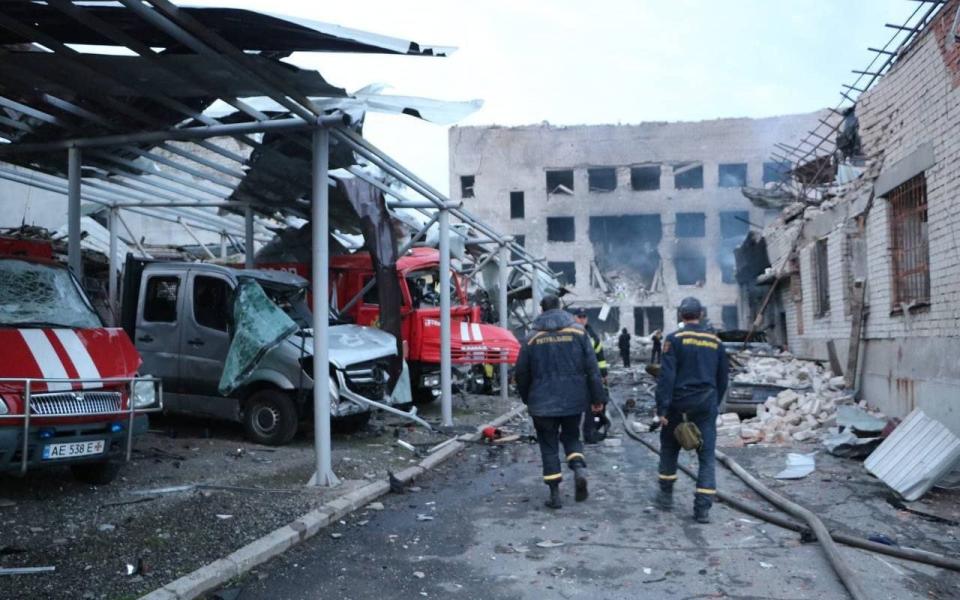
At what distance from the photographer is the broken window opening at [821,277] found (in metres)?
15.9

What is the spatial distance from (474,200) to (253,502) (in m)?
43.2

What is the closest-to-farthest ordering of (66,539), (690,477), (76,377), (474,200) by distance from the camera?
(66,539)
(76,377)
(690,477)
(474,200)

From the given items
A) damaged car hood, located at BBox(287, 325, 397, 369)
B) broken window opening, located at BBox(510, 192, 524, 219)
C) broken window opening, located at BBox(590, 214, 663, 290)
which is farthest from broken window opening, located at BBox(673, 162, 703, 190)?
damaged car hood, located at BBox(287, 325, 397, 369)

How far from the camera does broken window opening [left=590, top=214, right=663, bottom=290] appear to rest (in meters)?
48.2

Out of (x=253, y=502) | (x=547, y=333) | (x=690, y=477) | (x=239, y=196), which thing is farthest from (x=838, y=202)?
(x=253, y=502)

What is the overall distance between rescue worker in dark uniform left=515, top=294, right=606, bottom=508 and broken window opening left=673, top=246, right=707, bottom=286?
136ft

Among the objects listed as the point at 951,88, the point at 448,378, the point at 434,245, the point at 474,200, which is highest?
the point at 474,200

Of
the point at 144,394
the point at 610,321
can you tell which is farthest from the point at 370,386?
the point at 610,321

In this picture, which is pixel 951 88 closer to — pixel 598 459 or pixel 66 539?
pixel 598 459

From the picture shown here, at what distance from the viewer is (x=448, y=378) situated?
11.7 m

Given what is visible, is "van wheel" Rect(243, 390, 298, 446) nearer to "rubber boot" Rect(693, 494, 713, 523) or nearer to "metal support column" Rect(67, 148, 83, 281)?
"metal support column" Rect(67, 148, 83, 281)

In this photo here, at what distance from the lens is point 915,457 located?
7273 millimetres

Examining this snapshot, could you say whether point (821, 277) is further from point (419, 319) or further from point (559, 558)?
point (559, 558)

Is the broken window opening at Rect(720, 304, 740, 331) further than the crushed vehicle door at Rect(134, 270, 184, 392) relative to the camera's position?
Yes
